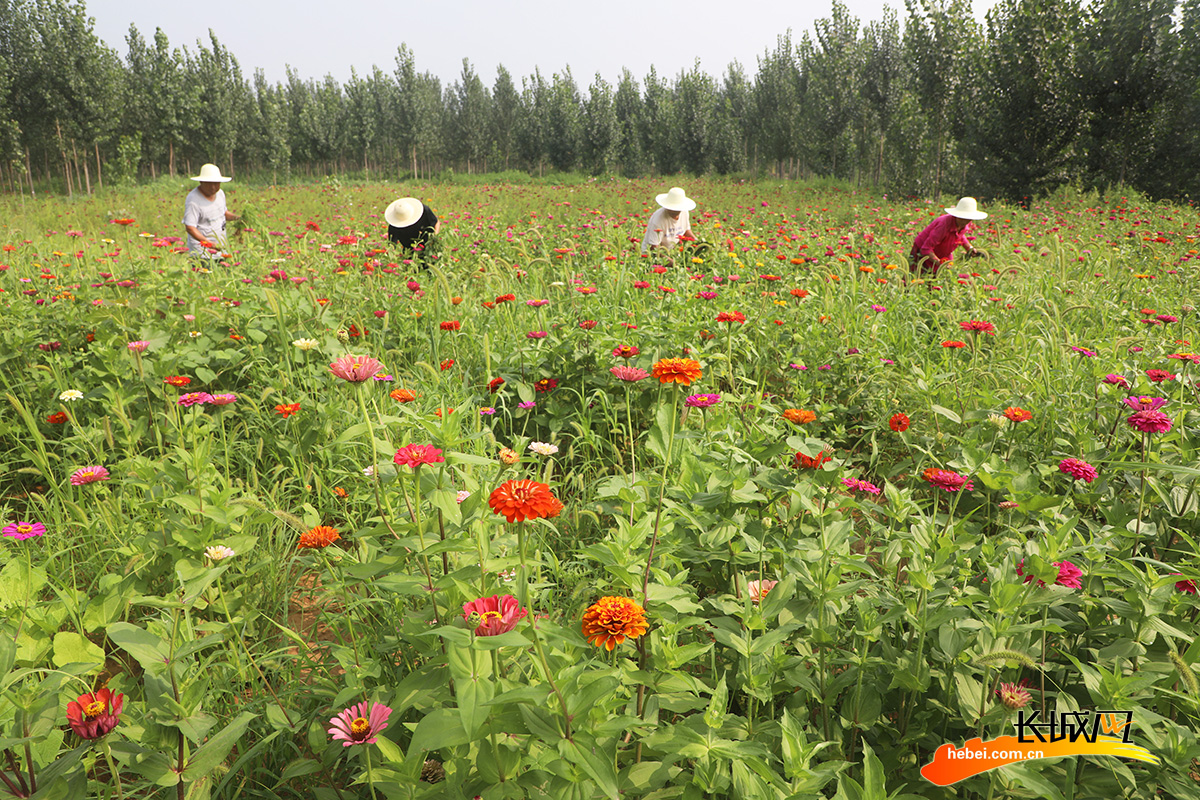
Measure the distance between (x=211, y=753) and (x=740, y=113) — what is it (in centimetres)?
4548

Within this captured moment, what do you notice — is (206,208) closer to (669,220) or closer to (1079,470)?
(669,220)

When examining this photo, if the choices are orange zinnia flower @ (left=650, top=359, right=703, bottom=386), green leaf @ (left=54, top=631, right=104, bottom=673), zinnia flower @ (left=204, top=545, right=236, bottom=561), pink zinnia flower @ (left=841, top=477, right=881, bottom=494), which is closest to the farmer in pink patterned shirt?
pink zinnia flower @ (left=841, top=477, right=881, bottom=494)

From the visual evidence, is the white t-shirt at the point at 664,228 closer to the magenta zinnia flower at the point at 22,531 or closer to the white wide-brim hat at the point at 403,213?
the white wide-brim hat at the point at 403,213

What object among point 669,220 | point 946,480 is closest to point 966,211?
point 669,220

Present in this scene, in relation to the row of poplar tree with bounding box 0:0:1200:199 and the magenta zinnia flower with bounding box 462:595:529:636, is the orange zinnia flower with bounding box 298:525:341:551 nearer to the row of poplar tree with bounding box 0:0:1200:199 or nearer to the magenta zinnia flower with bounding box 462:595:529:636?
the magenta zinnia flower with bounding box 462:595:529:636

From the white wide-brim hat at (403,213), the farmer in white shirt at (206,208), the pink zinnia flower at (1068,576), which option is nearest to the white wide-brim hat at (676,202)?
the white wide-brim hat at (403,213)

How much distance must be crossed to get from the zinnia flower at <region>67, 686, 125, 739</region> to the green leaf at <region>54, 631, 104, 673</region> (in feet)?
0.62

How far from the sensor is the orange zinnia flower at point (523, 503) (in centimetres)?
91

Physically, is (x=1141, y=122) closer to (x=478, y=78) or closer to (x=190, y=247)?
(x=190, y=247)

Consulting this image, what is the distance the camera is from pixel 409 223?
6.04 m

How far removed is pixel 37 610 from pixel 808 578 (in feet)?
5.59

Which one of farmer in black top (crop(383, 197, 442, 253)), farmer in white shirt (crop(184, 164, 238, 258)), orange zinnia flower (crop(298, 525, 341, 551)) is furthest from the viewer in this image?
farmer in black top (crop(383, 197, 442, 253))

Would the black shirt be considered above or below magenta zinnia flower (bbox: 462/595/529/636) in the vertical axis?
above

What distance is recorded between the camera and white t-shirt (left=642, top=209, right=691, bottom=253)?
244 inches
